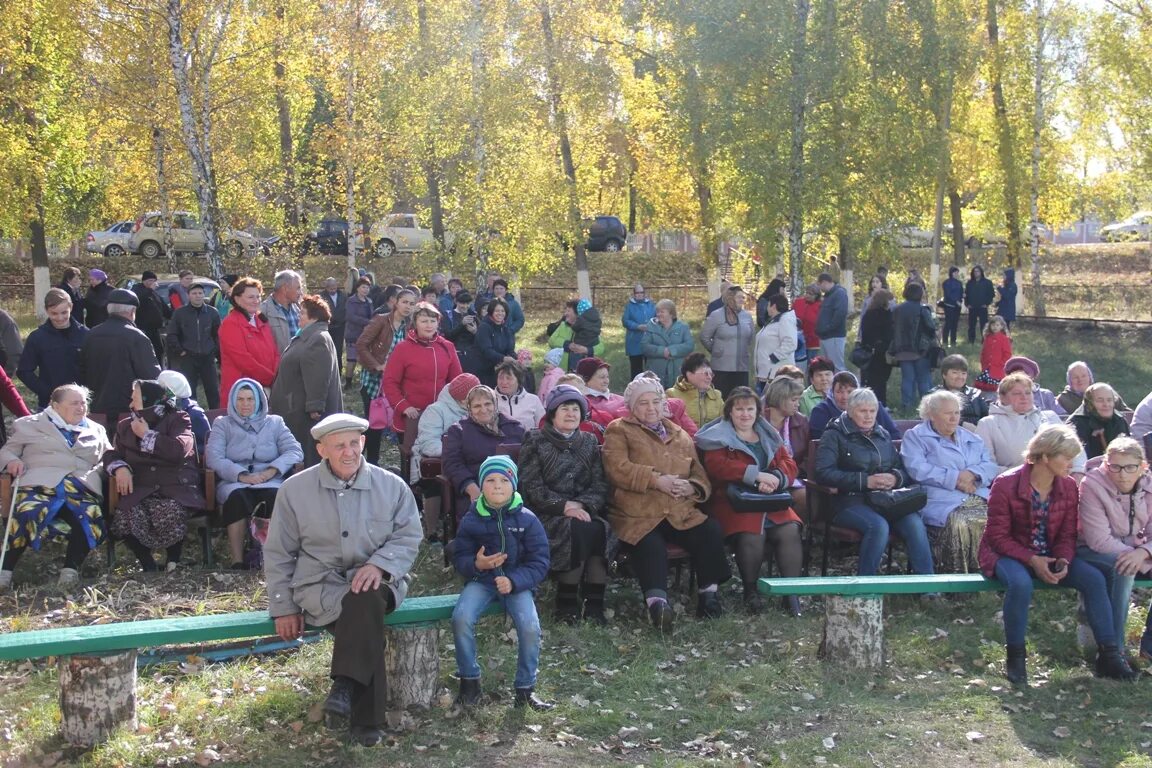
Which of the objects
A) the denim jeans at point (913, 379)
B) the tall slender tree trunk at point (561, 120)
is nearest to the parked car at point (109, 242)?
the tall slender tree trunk at point (561, 120)

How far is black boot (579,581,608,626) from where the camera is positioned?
22.7ft

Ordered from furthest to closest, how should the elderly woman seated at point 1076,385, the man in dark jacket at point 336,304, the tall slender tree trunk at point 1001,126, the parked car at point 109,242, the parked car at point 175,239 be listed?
the parked car at point 109,242 → the parked car at point 175,239 → the tall slender tree trunk at point 1001,126 → the man in dark jacket at point 336,304 → the elderly woman seated at point 1076,385

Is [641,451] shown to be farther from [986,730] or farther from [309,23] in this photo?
[309,23]

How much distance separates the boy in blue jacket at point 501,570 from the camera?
5.59 metres

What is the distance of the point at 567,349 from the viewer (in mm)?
14086

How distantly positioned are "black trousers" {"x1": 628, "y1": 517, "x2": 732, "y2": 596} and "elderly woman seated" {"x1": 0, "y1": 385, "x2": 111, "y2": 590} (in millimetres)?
3463

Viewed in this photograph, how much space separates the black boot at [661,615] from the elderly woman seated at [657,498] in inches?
4.0

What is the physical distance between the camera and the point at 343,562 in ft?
17.5

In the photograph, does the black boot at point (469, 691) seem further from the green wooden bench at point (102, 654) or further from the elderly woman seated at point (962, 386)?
the elderly woman seated at point (962, 386)

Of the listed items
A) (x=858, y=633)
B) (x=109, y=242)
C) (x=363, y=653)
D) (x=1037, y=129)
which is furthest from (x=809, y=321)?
(x=109, y=242)

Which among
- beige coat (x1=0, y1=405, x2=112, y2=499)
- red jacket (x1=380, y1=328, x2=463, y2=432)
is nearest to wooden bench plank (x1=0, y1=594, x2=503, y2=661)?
beige coat (x1=0, y1=405, x2=112, y2=499)

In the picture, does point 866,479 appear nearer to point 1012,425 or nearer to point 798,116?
point 1012,425

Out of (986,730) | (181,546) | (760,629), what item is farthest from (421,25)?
(986,730)

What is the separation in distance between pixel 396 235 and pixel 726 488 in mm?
27309
